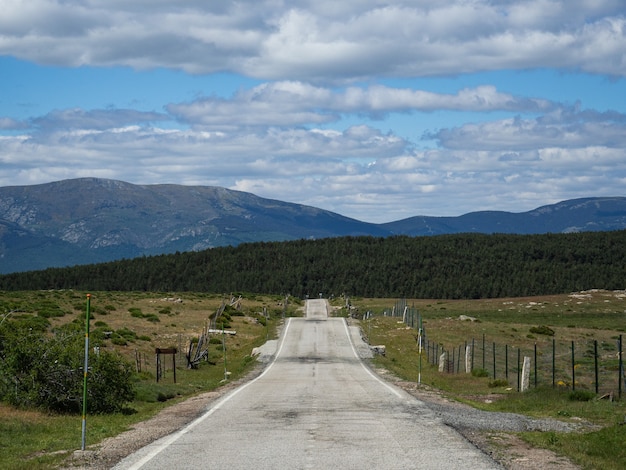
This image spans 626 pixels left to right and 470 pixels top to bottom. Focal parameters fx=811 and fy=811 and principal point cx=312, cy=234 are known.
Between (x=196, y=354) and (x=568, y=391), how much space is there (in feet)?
79.5

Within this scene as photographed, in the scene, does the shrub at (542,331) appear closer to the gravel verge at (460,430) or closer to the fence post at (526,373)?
the fence post at (526,373)

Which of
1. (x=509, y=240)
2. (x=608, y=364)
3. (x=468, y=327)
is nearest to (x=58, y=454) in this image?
(x=608, y=364)

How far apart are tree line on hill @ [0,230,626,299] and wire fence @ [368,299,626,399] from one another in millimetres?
93973

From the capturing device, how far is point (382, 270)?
171625 mm

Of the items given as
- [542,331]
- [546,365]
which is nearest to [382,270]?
[542,331]

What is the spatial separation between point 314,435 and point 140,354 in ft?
110

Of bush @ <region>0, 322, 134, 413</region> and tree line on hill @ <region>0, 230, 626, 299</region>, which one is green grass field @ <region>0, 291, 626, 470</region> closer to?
bush @ <region>0, 322, 134, 413</region>

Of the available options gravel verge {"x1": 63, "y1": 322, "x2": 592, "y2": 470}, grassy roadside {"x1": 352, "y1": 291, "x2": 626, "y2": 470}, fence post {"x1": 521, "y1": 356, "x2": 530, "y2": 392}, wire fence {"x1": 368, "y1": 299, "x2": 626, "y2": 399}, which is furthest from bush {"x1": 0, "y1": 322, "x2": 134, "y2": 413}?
wire fence {"x1": 368, "y1": 299, "x2": 626, "y2": 399}

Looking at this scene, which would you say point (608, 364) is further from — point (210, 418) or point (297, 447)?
point (297, 447)

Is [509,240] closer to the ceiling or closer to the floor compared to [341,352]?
closer to the ceiling

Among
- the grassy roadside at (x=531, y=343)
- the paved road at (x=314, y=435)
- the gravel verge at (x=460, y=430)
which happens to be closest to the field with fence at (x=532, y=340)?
the grassy roadside at (x=531, y=343)

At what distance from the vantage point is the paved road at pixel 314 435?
38.6 ft

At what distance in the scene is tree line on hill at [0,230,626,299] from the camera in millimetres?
157250

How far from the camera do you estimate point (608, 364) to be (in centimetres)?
4303
